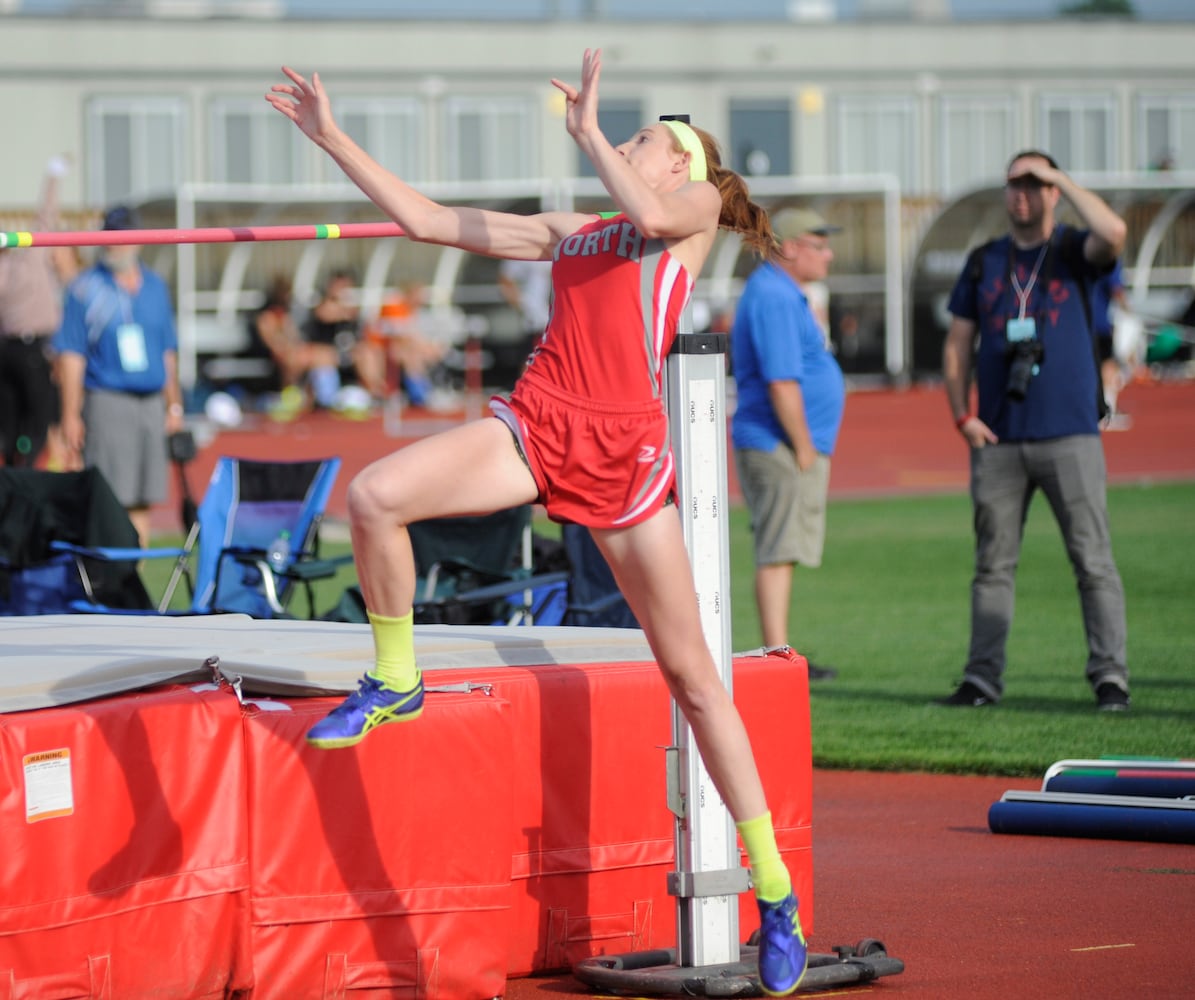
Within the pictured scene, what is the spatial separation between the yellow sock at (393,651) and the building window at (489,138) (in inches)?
1446

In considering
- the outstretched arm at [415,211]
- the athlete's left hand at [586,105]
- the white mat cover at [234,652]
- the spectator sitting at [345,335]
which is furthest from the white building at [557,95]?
the athlete's left hand at [586,105]

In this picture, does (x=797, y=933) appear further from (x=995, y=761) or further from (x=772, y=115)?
(x=772, y=115)

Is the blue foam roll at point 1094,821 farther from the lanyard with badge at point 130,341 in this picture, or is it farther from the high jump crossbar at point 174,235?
the lanyard with badge at point 130,341

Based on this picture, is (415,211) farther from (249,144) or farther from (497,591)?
(249,144)

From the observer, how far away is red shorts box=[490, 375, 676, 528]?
159 inches

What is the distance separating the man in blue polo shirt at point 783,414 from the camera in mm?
8469

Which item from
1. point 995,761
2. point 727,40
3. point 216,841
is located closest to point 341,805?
point 216,841

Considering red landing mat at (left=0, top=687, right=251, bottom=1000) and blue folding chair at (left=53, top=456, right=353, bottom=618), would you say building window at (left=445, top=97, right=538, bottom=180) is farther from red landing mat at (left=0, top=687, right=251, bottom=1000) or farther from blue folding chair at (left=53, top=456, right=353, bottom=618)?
red landing mat at (left=0, top=687, right=251, bottom=1000)

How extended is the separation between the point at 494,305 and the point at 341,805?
27.4m

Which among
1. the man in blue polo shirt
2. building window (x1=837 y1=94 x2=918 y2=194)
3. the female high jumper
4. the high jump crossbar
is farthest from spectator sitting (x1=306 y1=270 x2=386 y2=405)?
the female high jumper

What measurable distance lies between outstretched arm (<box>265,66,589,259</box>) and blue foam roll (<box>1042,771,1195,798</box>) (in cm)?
279

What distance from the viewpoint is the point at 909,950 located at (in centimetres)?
477

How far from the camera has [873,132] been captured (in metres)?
42.4

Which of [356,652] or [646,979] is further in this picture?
[356,652]
